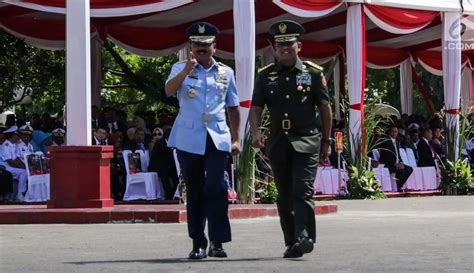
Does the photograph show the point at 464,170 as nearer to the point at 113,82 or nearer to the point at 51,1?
A: the point at 51,1

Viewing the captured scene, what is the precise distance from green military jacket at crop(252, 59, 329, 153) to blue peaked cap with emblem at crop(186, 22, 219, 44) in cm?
60

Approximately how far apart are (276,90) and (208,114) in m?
0.57

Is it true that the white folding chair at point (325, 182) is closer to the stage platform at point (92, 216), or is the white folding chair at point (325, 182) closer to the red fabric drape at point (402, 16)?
the red fabric drape at point (402, 16)

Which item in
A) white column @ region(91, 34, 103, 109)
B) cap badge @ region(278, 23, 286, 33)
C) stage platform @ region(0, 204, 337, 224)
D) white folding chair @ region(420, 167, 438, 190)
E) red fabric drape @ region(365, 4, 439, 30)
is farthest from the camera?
white column @ region(91, 34, 103, 109)

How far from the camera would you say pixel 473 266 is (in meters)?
8.21

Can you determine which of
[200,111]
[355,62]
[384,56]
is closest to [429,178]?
[355,62]

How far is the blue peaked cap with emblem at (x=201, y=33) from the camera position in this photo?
8.92 meters

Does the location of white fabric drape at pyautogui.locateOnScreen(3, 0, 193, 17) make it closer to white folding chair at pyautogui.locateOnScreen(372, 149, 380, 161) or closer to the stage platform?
the stage platform

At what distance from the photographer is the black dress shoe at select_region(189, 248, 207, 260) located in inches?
351

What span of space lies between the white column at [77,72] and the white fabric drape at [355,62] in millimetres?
6358


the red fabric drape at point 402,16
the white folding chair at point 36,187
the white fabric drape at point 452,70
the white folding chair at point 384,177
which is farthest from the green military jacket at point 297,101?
the white fabric drape at point 452,70

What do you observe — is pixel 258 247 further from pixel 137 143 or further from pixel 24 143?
pixel 24 143

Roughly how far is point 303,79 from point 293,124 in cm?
36

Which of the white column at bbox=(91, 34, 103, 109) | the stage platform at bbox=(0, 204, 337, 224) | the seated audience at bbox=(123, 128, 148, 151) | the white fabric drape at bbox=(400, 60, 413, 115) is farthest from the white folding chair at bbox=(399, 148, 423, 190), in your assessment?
the white fabric drape at bbox=(400, 60, 413, 115)
